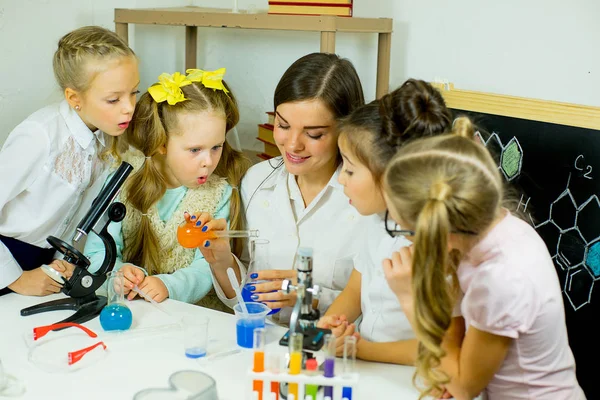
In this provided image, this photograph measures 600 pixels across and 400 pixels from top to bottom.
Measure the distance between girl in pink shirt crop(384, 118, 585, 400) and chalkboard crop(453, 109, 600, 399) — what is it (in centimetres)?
54

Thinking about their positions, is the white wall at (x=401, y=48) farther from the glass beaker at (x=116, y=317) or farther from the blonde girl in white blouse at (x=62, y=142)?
the glass beaker at (x=116, y=317)

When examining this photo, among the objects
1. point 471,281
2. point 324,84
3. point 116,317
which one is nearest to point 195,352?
point 116,317

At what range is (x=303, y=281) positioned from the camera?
1329 mm

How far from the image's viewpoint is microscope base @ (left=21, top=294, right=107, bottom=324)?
1673mm

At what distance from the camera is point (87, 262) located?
1720mm

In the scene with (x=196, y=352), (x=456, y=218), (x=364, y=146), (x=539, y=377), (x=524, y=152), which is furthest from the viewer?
(x=524, y=152)

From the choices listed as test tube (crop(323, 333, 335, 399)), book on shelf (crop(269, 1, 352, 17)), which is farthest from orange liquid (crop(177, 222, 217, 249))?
book on shelf (crop(269, 1, 352, 17))

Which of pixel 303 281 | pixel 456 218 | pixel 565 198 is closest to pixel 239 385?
pixel 303 281

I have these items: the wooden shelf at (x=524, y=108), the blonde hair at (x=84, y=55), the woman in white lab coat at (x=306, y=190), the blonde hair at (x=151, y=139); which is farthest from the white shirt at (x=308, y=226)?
the blonde hair at (x=84, y=55)

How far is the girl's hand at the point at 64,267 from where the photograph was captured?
1.80 meters

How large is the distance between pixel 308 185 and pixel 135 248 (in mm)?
546

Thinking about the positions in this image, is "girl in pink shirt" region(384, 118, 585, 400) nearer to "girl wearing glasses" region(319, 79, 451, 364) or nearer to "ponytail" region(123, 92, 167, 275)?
"girl wearing glasses" region(319, 79, 451, 364)

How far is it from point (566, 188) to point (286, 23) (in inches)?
39.1

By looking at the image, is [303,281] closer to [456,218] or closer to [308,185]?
[456,218]
